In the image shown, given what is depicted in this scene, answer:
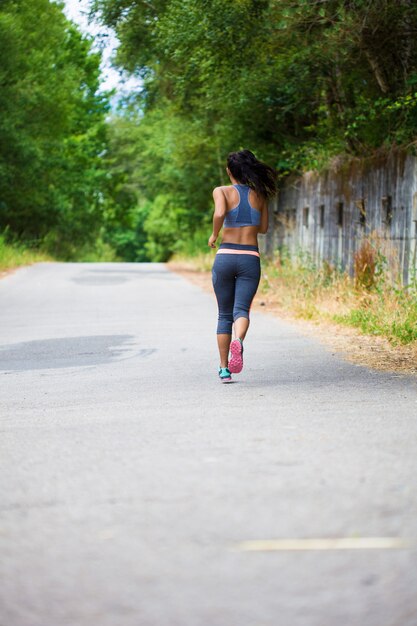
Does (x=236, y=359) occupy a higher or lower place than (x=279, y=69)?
lower

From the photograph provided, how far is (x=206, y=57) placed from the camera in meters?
18.3

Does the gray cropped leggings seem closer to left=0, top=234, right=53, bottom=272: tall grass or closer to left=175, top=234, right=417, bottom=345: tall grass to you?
left=175, top=234, right=417, bottom=345: tall grass

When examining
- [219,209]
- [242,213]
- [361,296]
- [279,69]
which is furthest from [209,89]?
[219,209]

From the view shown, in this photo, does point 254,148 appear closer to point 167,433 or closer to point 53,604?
point 167,433

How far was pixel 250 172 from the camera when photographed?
9.13 meters

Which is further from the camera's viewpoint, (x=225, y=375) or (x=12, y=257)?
(x=12, y=257)

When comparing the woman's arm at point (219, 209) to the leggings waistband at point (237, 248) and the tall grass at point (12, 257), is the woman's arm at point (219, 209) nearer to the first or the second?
the leggings waistband at point (237, 248)

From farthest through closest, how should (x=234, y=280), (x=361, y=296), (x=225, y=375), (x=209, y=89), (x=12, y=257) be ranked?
(x=12, y=257)
(x=209, y=89)
(x=361, y=296)
(x=234, y=280)
(x=225, y=375)

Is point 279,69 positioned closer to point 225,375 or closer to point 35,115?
point 225,375

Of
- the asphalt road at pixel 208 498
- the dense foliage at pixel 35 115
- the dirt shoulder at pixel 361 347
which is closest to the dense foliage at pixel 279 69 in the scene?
the dirt shoulder at pixel 361 347

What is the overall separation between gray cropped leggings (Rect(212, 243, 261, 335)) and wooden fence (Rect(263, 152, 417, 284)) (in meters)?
5.31

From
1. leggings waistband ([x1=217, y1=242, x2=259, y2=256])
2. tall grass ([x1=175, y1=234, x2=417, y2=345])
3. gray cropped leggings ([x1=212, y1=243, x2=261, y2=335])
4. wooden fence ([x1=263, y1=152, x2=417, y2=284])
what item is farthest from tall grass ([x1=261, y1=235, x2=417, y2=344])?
leggings waistband ([x1=217, y1=242, x2=259, y2=256])

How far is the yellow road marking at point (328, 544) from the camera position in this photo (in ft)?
13.5

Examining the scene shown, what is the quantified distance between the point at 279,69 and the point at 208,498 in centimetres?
1724
